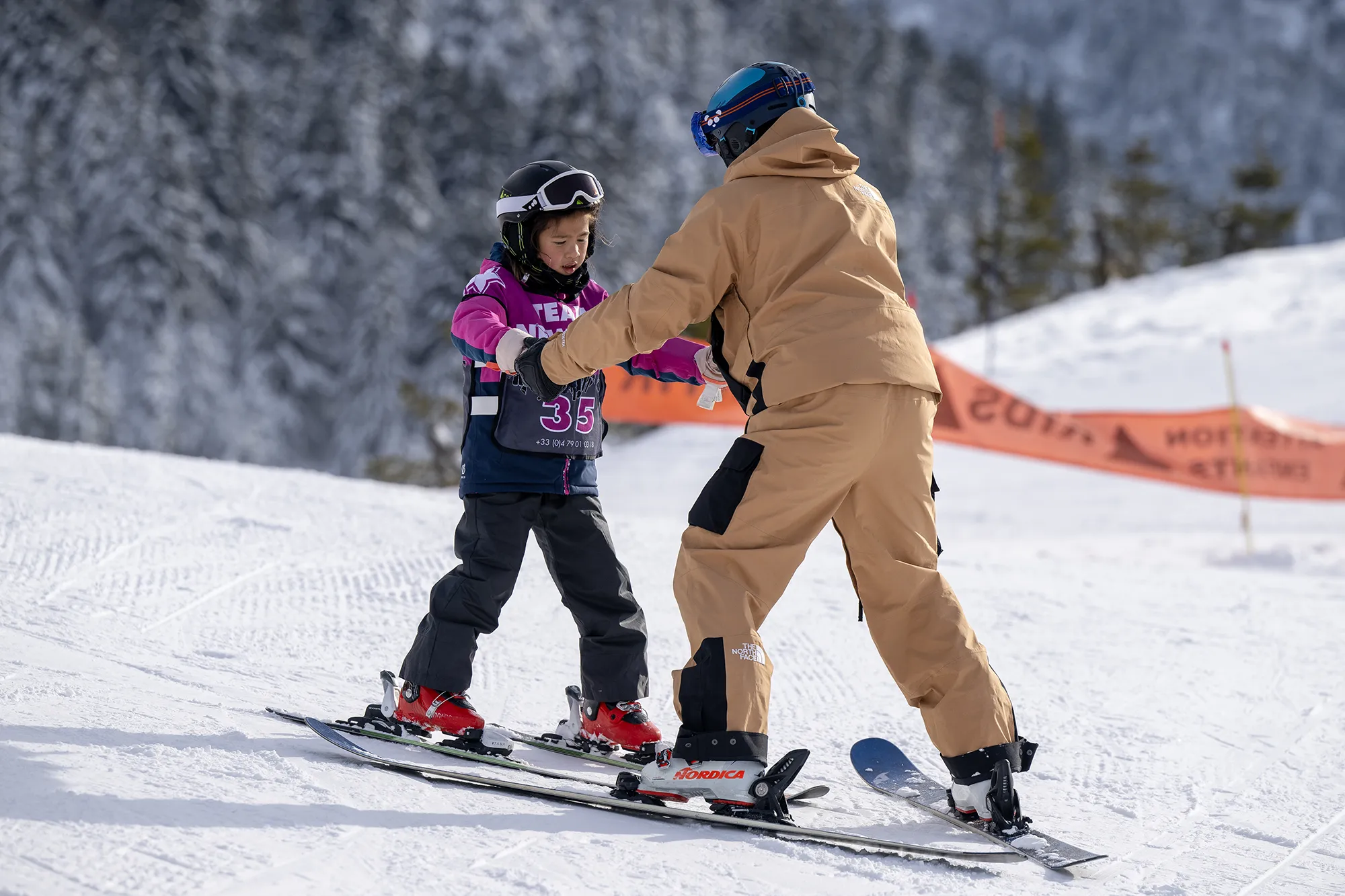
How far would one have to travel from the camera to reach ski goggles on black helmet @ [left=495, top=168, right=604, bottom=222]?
2742 mm

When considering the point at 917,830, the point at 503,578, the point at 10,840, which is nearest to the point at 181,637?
the point at 503,578

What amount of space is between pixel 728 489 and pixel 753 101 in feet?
2.64

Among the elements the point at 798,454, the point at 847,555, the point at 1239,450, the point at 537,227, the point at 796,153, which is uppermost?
the point at 1239,450

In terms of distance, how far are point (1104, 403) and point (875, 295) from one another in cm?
1094

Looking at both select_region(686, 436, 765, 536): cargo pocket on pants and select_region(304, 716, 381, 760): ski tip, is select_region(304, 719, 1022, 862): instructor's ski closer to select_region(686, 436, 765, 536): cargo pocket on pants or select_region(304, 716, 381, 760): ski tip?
select_region(304, 716, 381, 760): ski tip

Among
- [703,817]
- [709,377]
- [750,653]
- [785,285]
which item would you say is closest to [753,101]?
[785,285]

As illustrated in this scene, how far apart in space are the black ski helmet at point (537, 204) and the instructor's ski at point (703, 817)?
3.69 feet

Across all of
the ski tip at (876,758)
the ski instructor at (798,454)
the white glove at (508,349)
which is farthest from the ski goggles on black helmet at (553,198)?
the ski tip at (876,758)

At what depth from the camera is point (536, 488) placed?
276 centimetres

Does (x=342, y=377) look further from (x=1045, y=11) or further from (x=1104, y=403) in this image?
(x=1045, y=11)

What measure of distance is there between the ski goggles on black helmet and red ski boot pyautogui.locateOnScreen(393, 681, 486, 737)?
1115mm

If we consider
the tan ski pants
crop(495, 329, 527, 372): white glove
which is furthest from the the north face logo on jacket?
A: crop(495, 329, 527, 372): white glove

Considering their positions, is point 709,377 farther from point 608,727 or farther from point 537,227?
point 608,727

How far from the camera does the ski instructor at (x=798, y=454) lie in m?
2.30
